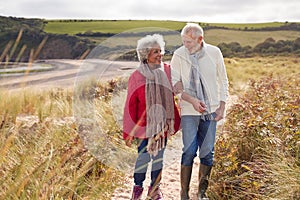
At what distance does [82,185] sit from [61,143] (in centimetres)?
93

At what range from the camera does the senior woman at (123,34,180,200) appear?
4.26 meters

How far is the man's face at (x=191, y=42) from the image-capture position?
167 inches

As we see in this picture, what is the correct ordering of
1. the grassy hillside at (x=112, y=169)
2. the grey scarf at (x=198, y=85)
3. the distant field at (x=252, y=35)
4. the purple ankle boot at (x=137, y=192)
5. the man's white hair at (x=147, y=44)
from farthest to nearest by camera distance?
the distant field at (x=252, y=35), the purple ankle boot at (x=137, y=192), the grey scarf at (x=198, y=85), the man's white hair at (x=147, y=44), the grassy hillside at (x=112, y=169)

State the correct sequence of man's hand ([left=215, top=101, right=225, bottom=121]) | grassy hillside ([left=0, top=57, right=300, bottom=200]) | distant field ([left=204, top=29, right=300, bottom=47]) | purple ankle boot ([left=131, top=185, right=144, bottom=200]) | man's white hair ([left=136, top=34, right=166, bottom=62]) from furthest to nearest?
1. distant field ([left=204, top=29, right=300, bottom=47])
2. purple ankle boot ([left=131, top=185, right=144, bottom=200])
3. man's hand ([left=215, top=101, right=225, bottom=121])
4. man's white hair ([left=136, top=34, right=166, bottom=62])
5. grassy hillside ([left=0, top=57, right=300, bottom=200])

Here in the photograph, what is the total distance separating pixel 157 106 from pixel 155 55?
1.59 ft

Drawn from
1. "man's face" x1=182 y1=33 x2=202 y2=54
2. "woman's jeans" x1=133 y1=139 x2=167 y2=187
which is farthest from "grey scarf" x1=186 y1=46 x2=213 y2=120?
"woman's jeans" x1=133 y1=139 x2=167 y2=187

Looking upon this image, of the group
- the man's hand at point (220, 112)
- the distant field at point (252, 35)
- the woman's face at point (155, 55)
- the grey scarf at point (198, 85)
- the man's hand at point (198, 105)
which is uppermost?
the woman's face at point (155, 55)

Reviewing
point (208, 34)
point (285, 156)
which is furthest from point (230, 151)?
point (208, 34)

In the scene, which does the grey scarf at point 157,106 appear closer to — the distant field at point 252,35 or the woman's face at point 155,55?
the woman's face at point 155,55

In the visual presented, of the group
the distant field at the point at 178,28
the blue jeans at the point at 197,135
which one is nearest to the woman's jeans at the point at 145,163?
→ the blue jeans at the point at 197,135

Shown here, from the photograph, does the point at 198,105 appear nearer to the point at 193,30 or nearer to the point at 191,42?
the point at 191,42

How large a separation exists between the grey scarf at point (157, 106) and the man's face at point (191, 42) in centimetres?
33

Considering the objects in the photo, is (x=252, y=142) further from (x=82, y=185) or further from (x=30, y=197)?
(x=30, y=197)

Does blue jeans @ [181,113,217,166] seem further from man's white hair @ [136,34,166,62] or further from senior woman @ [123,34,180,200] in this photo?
man's white hair @ [136,34,166,62]
